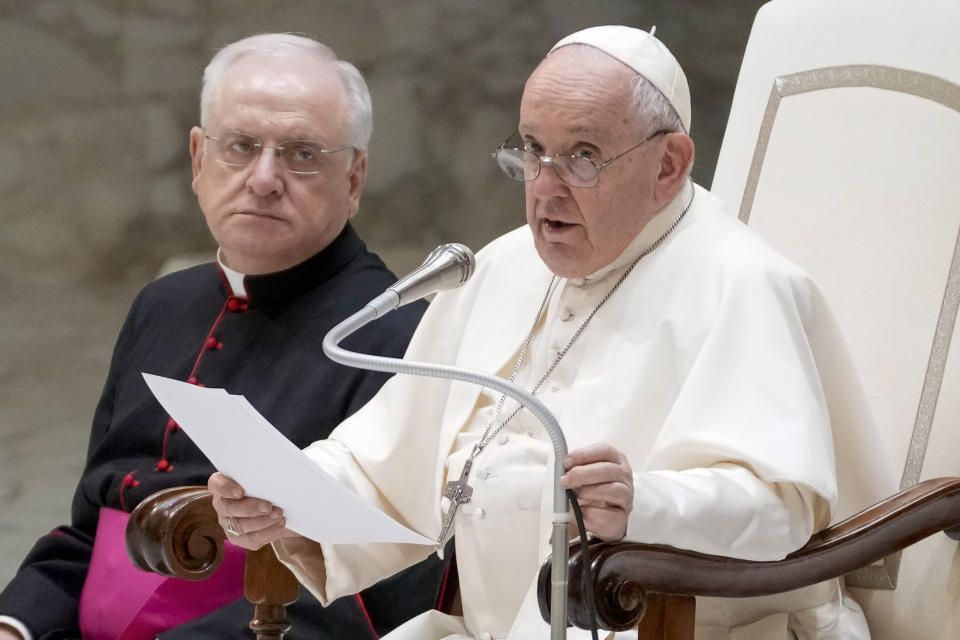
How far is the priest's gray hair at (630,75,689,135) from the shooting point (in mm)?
A: 2602

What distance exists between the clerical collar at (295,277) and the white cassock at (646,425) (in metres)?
0.64

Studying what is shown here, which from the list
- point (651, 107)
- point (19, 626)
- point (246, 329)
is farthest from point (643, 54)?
point (19, 626)

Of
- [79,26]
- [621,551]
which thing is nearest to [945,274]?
[621,551]

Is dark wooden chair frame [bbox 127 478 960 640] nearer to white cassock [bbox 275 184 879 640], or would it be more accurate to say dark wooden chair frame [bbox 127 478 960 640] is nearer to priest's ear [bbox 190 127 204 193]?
white cassock [bbox 275 184 879 640]

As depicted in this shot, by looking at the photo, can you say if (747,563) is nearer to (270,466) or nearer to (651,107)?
(270,466)

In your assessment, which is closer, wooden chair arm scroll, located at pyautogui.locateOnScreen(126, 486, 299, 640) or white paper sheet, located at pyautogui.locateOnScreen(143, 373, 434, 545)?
white paper sheet, located at pyautogui.locateOnScreen(143, 373, 434, 545)

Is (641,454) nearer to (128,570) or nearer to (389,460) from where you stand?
(389,460)

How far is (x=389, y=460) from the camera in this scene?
283 centimetres

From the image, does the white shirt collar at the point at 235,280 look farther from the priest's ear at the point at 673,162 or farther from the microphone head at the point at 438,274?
the microphone head at the point at 438,274

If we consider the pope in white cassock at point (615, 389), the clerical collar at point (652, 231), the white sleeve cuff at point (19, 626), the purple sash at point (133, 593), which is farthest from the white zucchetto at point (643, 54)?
the white sleeve cuff at point (19, 626)

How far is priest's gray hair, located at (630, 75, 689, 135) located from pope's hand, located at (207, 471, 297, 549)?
101cm

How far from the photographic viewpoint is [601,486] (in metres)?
1.95

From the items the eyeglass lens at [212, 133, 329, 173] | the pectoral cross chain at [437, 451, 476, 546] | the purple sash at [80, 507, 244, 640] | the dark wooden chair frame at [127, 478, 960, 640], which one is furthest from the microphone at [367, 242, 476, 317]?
the eyeglass lens at [212, 133, 329, 173]

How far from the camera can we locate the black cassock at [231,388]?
3152 millimetres
